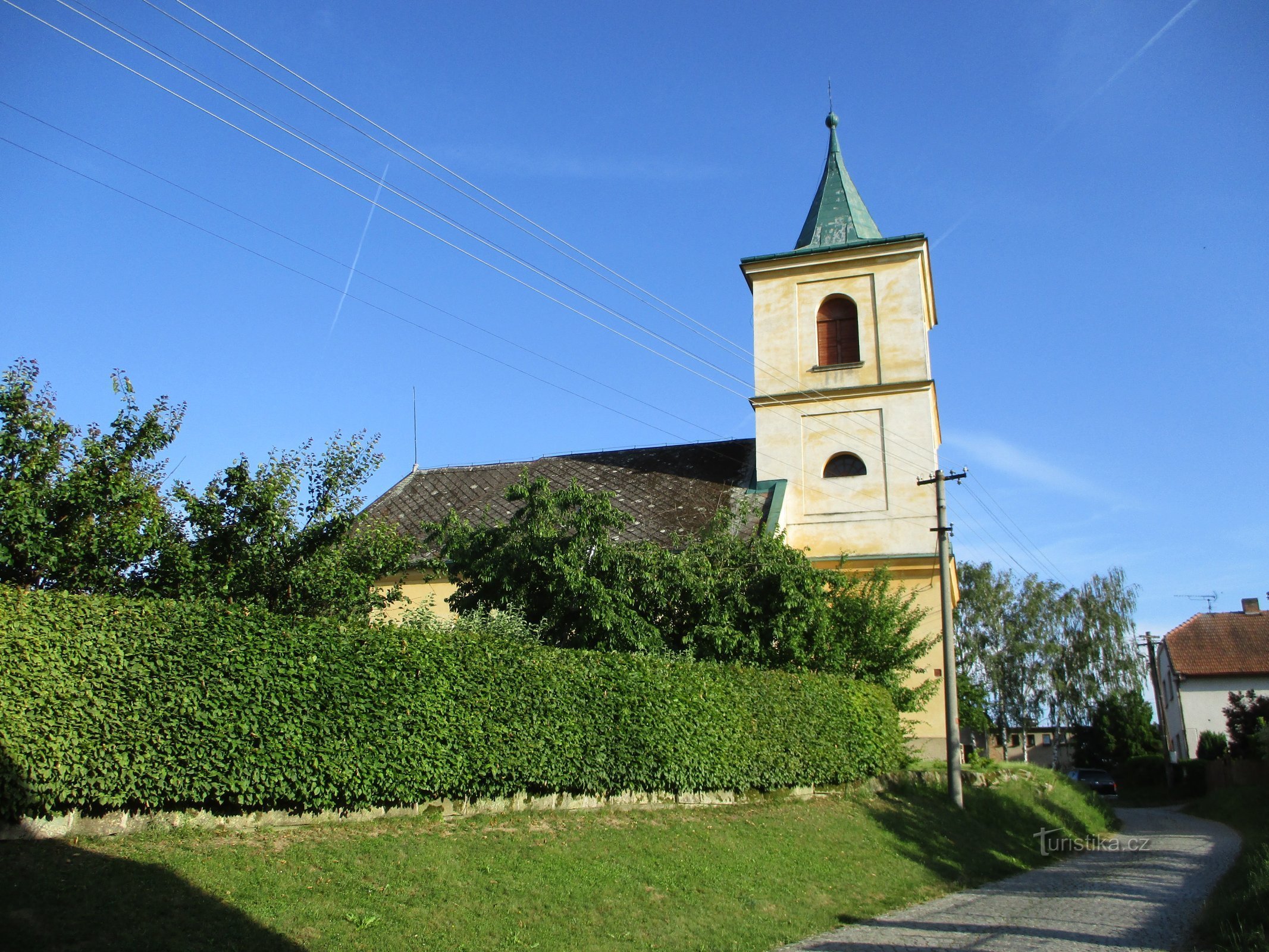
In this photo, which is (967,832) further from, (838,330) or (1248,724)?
(1248,724)

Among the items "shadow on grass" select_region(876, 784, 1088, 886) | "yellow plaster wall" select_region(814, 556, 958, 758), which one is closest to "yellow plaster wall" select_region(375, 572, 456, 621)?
"yellow plaster wall" select_region(814, 556, 958, 758)

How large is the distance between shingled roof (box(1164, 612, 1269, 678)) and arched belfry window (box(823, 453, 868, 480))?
31771mm

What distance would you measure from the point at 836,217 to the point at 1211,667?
3434 centimetres

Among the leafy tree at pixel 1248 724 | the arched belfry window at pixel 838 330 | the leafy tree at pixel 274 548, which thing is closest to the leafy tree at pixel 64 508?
the leafy tree at pixel 274 548

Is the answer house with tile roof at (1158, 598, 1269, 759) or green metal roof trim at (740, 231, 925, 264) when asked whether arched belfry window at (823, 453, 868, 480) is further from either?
house with tile roof at (1158, 598, 1269, 759)

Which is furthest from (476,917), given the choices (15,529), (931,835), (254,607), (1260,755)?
(1260,755)

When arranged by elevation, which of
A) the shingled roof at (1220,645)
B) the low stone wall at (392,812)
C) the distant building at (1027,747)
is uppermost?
the shingled roof at (1220,645)

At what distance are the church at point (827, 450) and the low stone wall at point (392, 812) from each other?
7692 millimetres

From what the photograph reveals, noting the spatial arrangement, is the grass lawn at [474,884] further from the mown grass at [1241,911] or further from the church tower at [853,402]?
the church tower at [853,402]

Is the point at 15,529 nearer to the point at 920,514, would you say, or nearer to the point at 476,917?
the point at 476,917

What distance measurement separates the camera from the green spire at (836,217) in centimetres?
2809

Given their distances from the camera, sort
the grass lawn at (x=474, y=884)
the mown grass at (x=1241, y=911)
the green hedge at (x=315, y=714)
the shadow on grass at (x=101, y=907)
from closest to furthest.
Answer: the shadow on grass at (x=101, y=907)
the grass lawn at (x=474, y=884)
the green hedge at (x=315, y=714)
the mown grass at (x=1241, y=911)

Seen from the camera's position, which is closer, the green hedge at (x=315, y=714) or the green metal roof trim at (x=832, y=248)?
the green hedge at (x=315, y=714)

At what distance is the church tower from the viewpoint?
25188 millimetres
